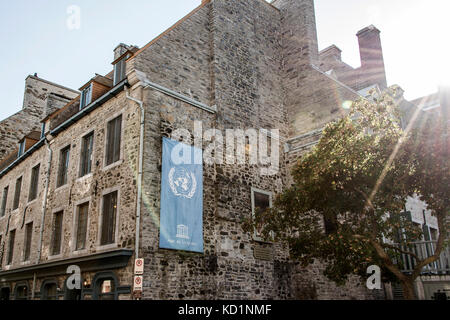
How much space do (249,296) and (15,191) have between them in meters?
13.8

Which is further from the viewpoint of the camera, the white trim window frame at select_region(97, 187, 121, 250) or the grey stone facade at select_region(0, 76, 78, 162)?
the grey stone facade at select_region(0, 76, 78, 162)

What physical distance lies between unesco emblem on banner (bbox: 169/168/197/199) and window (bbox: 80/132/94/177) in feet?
12.9

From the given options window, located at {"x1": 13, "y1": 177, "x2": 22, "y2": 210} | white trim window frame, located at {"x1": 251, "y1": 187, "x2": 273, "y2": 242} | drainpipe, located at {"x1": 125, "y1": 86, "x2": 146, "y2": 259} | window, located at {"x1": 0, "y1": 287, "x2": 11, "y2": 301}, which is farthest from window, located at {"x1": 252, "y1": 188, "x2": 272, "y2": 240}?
window, located at {"x1": 13, "y1": 177, "x2": 22, "y2": 210}

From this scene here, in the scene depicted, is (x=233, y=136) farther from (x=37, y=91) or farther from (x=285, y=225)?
(x=37, y=91)

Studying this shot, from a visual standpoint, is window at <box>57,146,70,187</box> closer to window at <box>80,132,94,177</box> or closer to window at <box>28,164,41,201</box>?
window at <box>80,132,94,177</box>

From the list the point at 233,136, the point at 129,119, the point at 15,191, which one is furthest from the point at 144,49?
Answer: the point at 15,191

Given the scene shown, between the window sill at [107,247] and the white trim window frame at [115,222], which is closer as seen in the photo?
the window sill at [107,247]

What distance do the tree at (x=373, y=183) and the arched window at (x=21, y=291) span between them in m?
11.9

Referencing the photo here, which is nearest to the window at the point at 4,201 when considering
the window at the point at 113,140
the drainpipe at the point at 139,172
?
the window at the point at 113,140

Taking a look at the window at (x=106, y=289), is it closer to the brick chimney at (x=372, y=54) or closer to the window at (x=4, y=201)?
the window at (x=4, y=201)

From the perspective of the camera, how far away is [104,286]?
1286cm

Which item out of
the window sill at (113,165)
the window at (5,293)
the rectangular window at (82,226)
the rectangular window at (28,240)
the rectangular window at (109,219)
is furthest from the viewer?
the window at (5,293)

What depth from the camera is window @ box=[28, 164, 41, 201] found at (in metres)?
18.9

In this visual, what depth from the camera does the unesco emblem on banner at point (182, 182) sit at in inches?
517
